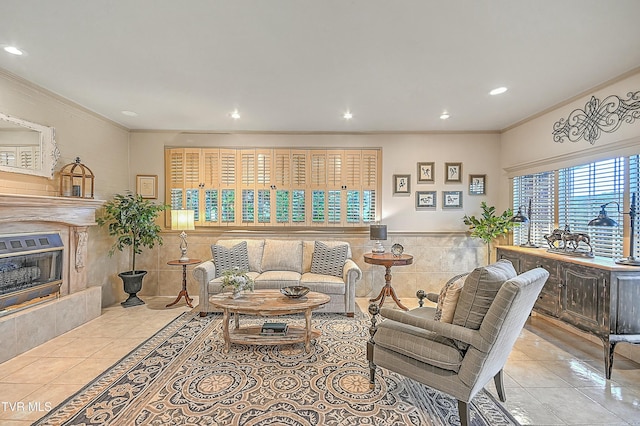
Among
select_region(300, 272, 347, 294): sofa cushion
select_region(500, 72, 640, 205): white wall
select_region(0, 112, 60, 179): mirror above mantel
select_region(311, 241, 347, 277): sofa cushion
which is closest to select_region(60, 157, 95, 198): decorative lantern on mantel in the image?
select_region(0, 112, 60, 179): mirror above mantel

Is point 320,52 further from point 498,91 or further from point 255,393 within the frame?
point 255,393

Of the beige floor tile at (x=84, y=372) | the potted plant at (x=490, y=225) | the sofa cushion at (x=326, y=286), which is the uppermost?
the potted plant at (x=490, y=225)

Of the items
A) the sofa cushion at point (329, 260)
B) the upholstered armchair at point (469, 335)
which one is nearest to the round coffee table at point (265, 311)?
the upholstered armchair at point (469, 335)

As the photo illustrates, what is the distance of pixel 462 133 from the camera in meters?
5.19

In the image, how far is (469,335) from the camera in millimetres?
1882

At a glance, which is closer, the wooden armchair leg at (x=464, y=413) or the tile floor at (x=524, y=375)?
the wooden armchair leg at (x=464, y=413)

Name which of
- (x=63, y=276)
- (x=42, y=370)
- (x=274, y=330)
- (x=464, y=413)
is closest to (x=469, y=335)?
(x=464, y=413)

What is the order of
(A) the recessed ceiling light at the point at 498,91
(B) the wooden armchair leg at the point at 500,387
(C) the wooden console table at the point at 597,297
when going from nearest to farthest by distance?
(B) the wooden armchair leg at the point at 500,387 → (C) the wooden console table at the point at 597,297 → (A) the recessed ceiling light at the point at 498,91

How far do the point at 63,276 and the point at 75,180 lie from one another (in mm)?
1241

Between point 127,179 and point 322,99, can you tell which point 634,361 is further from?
point 127,179

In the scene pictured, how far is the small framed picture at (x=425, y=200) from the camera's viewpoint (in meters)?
5.23

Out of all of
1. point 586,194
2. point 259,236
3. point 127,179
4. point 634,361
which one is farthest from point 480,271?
point 127,179

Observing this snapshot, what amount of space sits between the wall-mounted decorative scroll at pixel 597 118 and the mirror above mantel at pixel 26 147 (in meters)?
6.15

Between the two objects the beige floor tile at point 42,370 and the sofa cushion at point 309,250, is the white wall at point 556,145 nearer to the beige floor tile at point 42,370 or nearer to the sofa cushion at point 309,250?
the sofa cushion at point 309,250
